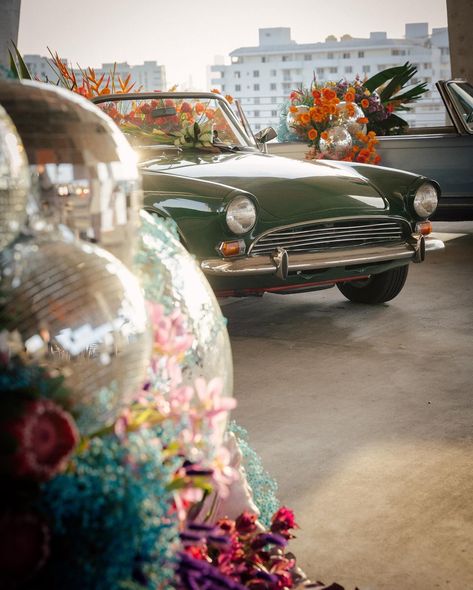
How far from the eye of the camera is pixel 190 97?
5.31 metres

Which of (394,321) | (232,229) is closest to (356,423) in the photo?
(232,229)

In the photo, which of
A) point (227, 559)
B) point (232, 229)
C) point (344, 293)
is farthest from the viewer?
point (344, 293)

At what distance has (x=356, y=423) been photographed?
3.25m

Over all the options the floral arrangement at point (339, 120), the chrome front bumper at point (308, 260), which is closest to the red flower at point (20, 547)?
the chrome front bumper at point (308, 260)

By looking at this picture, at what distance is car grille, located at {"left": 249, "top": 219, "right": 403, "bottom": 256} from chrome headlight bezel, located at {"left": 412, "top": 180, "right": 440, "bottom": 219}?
0.56 feet

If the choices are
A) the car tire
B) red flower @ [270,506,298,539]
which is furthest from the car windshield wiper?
red flower @ [270,506,298,539]

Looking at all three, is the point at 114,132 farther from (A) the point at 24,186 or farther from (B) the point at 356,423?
(B) the point at 356,423

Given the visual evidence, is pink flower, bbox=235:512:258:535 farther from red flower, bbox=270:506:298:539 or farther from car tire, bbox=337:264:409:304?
car tire, bbox=337:264:409:304

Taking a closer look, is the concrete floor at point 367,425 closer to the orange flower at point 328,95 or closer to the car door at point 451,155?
the car door at point 451,155

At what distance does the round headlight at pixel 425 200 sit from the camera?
16.2 ft

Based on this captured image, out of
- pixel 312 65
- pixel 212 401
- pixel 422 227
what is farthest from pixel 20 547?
pixel 312 65

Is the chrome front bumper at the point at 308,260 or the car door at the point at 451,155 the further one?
the car door at the point at 451,155

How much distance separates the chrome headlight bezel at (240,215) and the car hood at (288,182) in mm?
112

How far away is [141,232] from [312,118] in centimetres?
647
